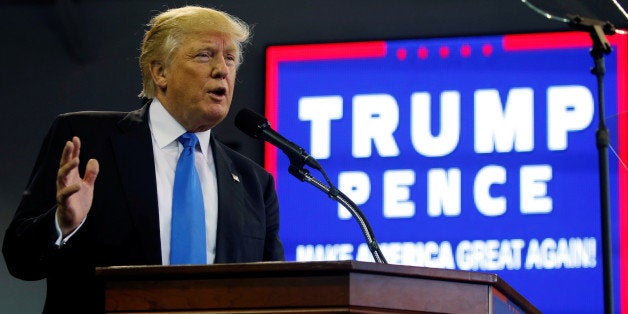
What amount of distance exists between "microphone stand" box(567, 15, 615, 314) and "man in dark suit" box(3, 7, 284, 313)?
85 cm

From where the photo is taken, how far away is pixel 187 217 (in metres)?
2.51

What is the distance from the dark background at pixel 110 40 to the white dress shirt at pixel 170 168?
8.85 feet

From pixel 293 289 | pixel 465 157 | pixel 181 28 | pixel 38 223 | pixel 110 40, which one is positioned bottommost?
pixel 293 289

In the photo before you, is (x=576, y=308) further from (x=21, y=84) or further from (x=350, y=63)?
(x=21, y=84)

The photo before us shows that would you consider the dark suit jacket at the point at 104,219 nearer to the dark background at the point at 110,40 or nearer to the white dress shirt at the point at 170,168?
the white dress shirt at the point at 170,168

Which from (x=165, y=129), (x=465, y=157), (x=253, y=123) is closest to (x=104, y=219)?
(x=165, y=129)

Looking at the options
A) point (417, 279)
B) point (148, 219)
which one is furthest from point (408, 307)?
point (148, 219)

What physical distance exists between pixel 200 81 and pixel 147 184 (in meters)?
0.37

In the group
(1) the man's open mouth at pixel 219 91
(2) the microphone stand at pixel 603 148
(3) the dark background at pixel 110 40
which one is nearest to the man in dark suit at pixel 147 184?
(1) the man's open mouth at pixel 219 91

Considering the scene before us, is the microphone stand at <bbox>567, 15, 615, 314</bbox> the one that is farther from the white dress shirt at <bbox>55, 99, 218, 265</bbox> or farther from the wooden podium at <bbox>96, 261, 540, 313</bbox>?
the white dress shirt at <bbox>55, 99, 218, 265</bbox>

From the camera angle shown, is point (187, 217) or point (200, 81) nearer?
point (187, 217)

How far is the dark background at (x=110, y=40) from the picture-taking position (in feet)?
17.9

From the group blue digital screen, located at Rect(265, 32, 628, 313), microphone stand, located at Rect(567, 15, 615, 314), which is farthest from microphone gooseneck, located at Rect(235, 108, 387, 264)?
blue digital screen, located at Rect(265, 32, 628, 313)

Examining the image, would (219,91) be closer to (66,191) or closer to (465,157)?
(66,191)
